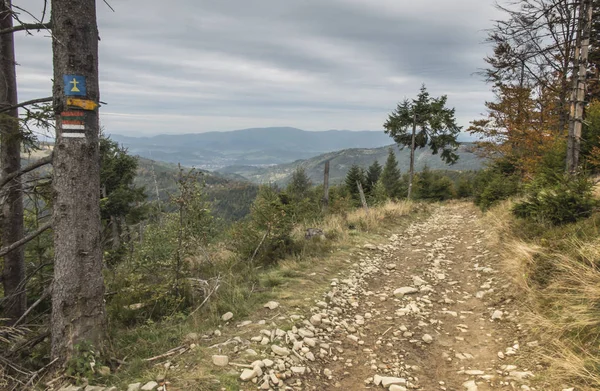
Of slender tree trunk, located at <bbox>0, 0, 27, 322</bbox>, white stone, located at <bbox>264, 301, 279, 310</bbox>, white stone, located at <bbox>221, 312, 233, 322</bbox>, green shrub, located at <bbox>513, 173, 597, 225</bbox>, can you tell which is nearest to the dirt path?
white stone, located at <bbox>264, 301, 279, 310</bbox>

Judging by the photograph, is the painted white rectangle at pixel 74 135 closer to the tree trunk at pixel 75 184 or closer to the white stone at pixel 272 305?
the tree trunk at pixel 75 184

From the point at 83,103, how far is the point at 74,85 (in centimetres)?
17

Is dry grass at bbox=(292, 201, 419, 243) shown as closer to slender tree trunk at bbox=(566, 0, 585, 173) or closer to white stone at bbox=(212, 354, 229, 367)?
white stone at bbox=(212, 354, 229, 367)

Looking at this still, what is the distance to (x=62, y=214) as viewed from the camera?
9.59 feet

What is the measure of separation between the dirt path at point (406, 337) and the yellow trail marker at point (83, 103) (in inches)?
118

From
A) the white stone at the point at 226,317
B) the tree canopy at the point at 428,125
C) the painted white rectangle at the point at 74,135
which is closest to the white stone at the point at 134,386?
the white stone at the point at 226,317

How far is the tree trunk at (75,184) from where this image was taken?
9.37 feet

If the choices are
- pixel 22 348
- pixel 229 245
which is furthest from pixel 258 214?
pixel 22 348

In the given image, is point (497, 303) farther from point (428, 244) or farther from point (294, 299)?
point (428, 244)

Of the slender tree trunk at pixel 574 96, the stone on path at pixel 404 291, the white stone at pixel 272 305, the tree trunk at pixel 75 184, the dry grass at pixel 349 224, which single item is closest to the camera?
the tree trunk at pixel 75 184

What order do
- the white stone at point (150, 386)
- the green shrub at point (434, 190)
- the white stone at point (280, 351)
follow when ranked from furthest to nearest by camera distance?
1. the green shrub at point (434, 190)
2. the white stone at point (280, 351)
3. the white stone at point (150, 386)

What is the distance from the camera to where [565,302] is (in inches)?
148

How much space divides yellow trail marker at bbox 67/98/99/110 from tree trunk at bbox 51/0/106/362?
1.6 inches

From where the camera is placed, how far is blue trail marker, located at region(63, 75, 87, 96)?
2.87 m
